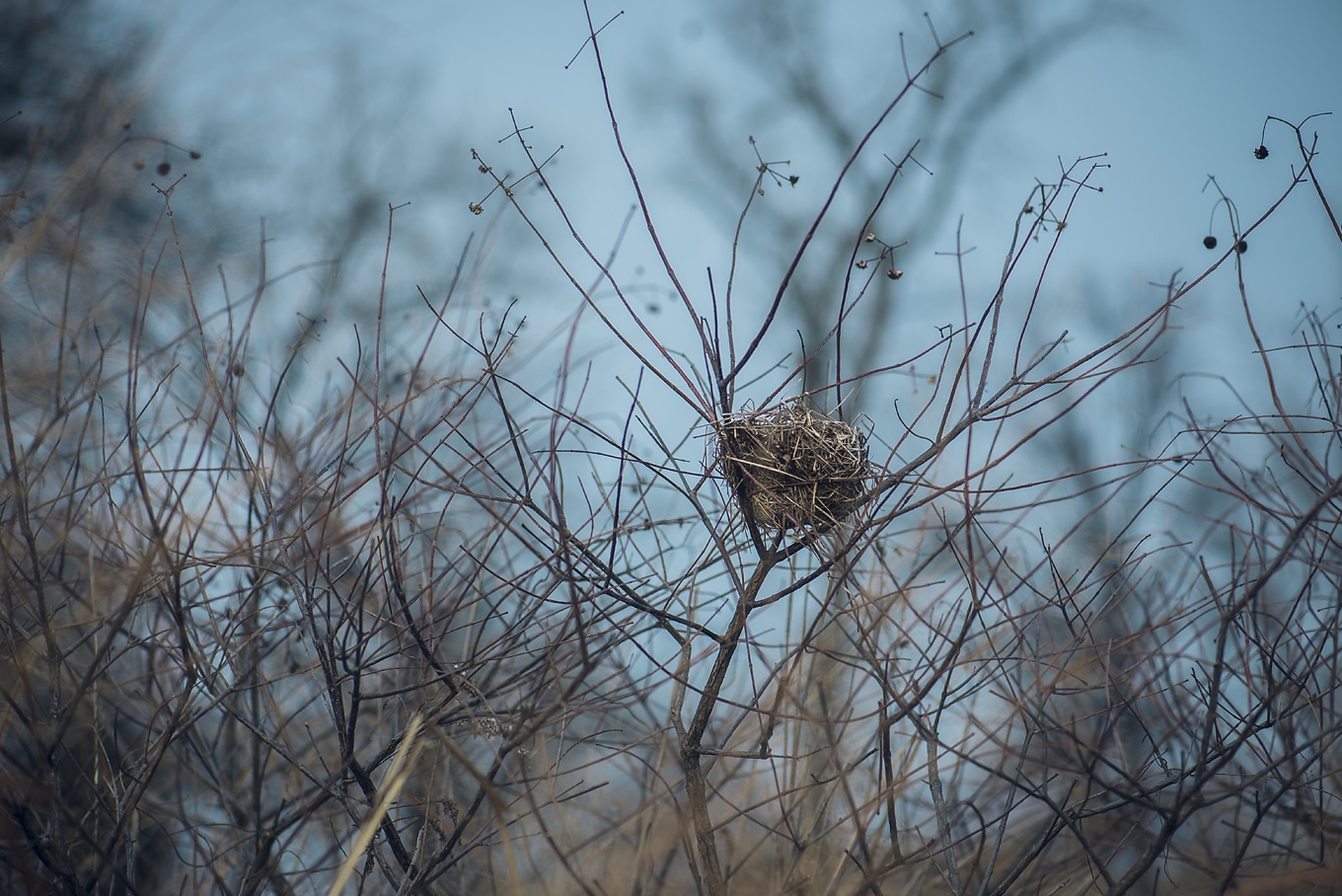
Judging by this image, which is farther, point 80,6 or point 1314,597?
point 80,6

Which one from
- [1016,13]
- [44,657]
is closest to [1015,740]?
[44,657]

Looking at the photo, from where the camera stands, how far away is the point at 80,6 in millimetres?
6152

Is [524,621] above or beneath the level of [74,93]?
beneath

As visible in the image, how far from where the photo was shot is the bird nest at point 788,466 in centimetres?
234

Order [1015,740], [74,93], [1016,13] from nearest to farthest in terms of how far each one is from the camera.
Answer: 1. [1015,740]
2. [74,93]
3. [1016,13]

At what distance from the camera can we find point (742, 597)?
6.90 feet

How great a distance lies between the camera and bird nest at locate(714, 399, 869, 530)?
92.0 inches

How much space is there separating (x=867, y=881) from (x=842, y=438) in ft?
3.54

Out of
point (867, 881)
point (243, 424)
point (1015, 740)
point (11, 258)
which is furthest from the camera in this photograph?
point (243, 424)

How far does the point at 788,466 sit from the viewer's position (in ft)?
7.86

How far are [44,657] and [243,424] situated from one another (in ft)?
4.77

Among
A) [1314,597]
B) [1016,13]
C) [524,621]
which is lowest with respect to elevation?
[524,621]

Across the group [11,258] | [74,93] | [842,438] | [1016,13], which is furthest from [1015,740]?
[1016,13]

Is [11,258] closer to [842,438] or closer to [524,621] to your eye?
[524,621]
